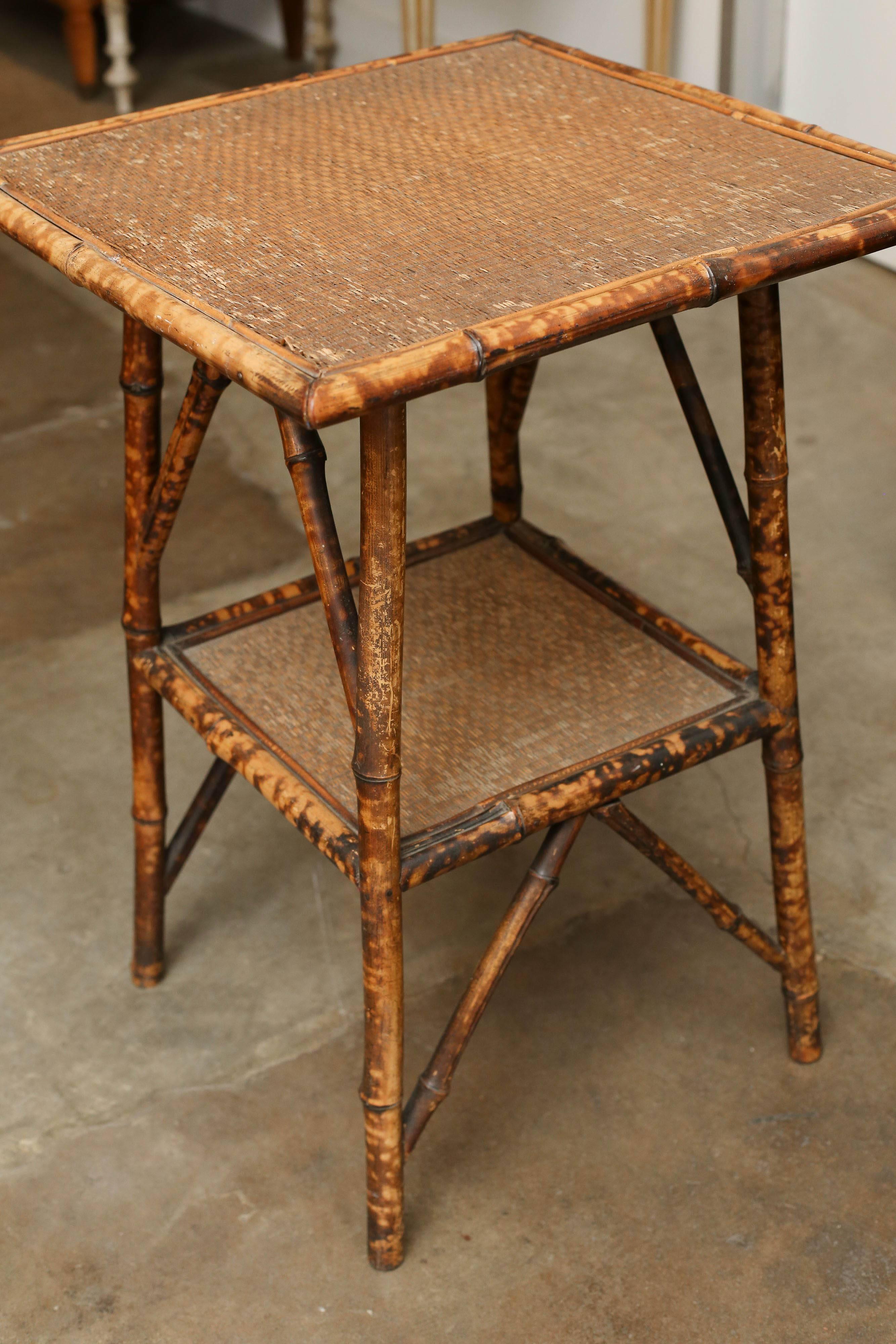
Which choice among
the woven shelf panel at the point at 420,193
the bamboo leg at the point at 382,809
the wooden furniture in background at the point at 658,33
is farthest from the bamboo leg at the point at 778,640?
the wooden furniture in background at the point at 658,33

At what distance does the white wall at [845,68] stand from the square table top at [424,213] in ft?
6.49

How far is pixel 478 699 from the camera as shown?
141 cm

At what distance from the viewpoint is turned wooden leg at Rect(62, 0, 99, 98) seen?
4.49 m

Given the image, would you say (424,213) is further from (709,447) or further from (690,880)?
(690,880)

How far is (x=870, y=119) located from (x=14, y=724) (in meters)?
2.33

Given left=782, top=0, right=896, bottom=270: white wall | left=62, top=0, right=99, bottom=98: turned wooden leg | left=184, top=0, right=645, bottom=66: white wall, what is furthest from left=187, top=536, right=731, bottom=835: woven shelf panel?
left=62, top=0, right=99, bottom=98: turned wooden leg

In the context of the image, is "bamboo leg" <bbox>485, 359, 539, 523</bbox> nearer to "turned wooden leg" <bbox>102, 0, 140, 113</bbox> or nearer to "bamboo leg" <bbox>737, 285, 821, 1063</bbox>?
"bamboo leg" <bbox>737, 285, 821, 1063</bbox>

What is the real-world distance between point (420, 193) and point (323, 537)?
301 mm

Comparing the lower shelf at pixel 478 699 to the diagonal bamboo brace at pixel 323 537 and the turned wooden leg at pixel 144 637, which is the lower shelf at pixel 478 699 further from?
the diagonal bamboo brace at pixel 323 537

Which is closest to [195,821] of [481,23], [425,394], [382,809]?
[382,809]

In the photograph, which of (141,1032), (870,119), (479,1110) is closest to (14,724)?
(141,1032)

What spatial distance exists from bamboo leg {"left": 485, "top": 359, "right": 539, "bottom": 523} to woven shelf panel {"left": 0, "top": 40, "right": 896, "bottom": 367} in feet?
1.16

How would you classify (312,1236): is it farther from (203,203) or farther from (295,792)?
(203,203)

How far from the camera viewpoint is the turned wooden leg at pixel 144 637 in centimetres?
140
